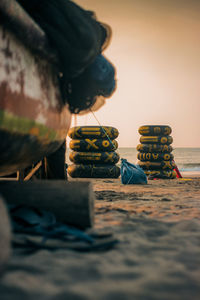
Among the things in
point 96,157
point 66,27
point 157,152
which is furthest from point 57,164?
point 157,152

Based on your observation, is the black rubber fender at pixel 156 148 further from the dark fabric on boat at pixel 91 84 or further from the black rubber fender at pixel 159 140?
the dark fabric on boat at pixel 91 84

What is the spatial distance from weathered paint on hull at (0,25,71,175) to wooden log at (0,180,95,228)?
25 cm

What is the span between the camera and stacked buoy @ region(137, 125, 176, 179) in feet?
24.8

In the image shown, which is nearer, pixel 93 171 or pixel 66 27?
pixel 66 27

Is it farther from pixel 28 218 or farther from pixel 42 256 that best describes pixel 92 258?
pixel 28 218

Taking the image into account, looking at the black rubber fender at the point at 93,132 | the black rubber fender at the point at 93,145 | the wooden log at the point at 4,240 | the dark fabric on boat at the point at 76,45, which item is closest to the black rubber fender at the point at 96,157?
the black rubber fender at the point at 93,145

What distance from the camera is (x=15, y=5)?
1.21m

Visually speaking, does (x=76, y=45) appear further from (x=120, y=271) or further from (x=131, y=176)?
(x=131, y=176)

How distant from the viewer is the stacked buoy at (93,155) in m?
6.91

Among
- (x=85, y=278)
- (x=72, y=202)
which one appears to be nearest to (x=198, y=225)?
(x=72, y=202)

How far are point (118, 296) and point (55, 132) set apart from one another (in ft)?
4.52

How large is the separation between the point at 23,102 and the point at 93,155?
18.0ft

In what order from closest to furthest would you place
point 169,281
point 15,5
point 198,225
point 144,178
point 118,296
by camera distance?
point 118,296, point 169,281, point 15,5, point 198,225, point 144,178

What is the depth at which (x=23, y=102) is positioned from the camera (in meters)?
1.43
